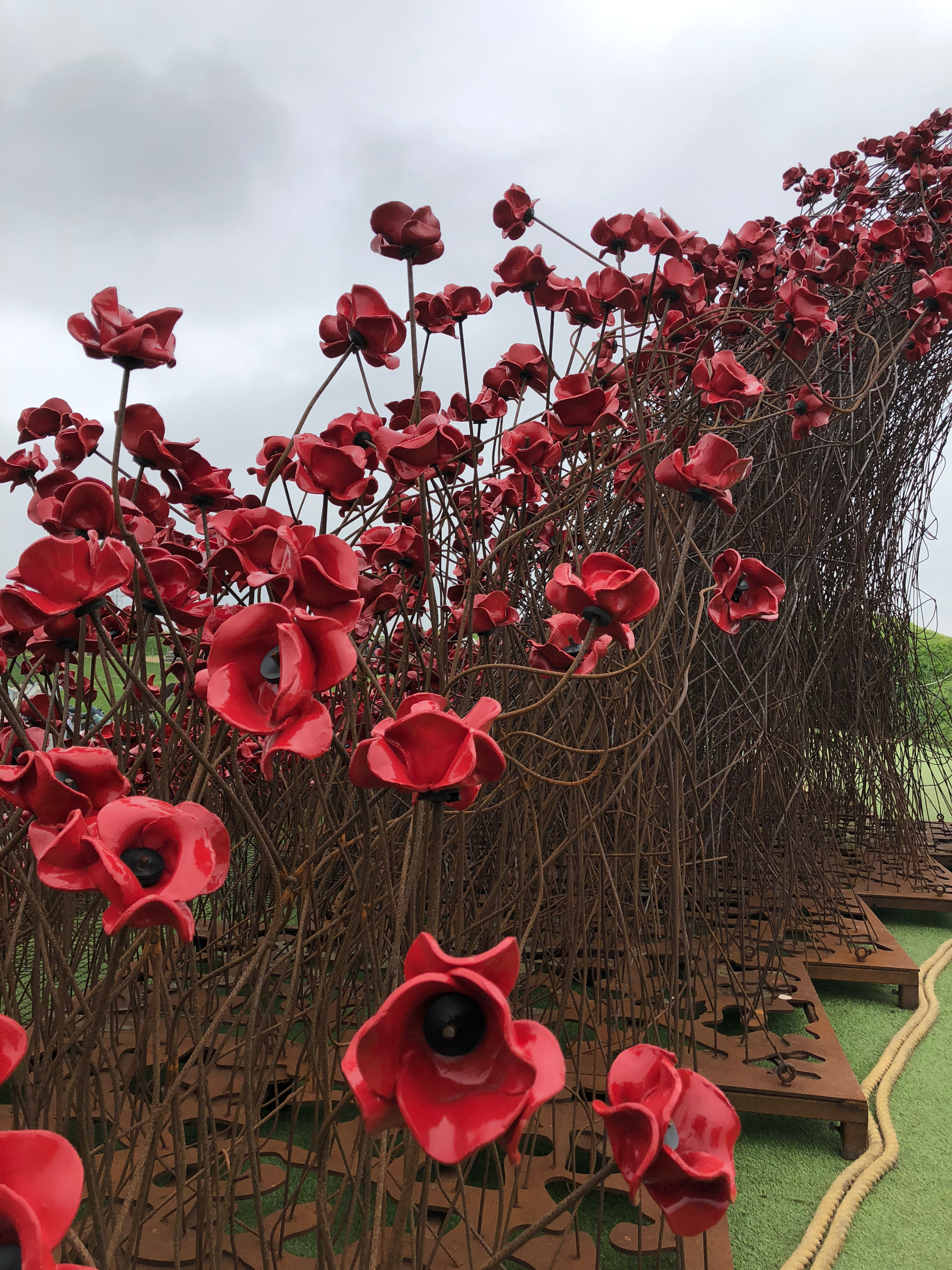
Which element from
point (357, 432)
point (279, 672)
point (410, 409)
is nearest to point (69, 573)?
point (279, 672)

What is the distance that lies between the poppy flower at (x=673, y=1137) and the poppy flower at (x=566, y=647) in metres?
0.26

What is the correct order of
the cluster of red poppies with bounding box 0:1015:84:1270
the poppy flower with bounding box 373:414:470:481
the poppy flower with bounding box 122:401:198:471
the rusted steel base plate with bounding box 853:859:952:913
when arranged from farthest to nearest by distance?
the rusted steel base plate with bounding box 853:859:952:913
the poppy flower with bounding box 122:401:198:471
the poppy flower with bounding box 373:414:470:481
the cluster of red poppies with bounding box 0:1015:84:1270

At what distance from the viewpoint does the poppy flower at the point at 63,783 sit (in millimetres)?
377

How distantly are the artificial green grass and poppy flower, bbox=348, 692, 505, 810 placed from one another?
98 centimetres

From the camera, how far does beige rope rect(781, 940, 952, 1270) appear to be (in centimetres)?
95

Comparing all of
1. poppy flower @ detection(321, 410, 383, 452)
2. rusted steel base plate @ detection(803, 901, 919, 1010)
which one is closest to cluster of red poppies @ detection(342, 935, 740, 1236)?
poppy flower @ detection(321, 410, 383, 452)

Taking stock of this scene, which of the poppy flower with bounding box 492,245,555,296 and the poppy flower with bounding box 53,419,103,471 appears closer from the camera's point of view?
the poppy flower with bounding box 53,419,103,471

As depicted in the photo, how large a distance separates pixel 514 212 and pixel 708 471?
59 cm

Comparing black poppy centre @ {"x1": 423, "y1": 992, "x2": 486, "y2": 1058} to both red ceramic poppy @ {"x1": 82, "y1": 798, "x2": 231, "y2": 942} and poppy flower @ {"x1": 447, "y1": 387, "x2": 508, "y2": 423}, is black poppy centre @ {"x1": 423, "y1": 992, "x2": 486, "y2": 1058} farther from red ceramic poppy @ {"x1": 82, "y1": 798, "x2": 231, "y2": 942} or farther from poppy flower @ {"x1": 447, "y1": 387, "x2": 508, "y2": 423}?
poppy flower @ {"x1": 447, "y1": 387, "x2": 508, "y2": 423}

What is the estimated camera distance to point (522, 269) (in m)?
0.91

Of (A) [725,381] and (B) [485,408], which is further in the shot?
(B) [485,408]

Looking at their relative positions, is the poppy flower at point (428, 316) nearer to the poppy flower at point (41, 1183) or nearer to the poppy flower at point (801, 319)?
the poppy flower at point (801, 319)

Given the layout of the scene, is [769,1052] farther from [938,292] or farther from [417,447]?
[938,292]

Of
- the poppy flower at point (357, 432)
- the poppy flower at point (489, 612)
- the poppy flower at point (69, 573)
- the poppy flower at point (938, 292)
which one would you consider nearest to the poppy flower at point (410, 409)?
the poppy flower at point (357, 432)
